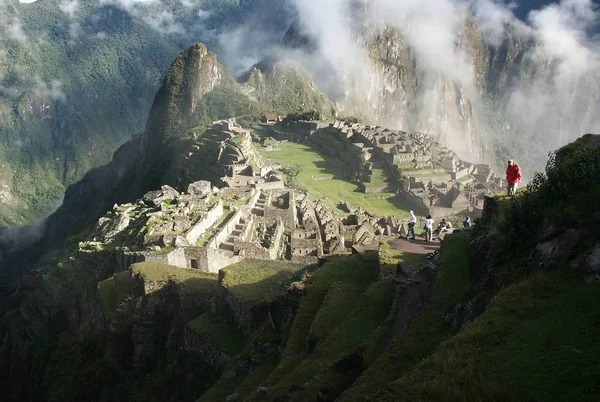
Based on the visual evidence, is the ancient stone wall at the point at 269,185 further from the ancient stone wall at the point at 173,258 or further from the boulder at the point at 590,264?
the boulder at the point at 590,264

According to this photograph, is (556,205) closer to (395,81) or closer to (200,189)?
(200,189)

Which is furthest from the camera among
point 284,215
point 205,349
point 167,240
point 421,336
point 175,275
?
point 284,215

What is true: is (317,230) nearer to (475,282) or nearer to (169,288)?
(169,288)

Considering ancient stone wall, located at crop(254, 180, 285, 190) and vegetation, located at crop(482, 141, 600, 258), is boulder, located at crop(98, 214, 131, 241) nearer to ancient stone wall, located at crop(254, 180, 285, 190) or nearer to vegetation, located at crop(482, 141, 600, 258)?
ancient stone wall, located at crop(254, 180, 285, 190)

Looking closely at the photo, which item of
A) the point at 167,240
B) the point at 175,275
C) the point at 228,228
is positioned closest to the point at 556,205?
the point at 175,275

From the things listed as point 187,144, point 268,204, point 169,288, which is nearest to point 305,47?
point 187,144
